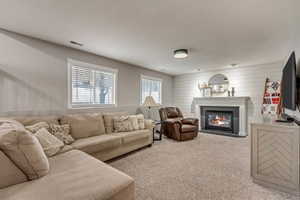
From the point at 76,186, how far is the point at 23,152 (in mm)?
573

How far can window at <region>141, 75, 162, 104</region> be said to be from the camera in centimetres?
507

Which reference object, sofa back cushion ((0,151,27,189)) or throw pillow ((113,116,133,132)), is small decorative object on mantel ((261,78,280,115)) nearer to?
throw pillow ((113,116,133,132))

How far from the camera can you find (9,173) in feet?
3.79

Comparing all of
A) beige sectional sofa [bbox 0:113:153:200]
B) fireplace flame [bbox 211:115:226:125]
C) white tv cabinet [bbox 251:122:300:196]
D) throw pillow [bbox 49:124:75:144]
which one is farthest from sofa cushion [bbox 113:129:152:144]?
fireplace flame [bbox 211:115:226:125]

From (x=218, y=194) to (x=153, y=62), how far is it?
11.9 feet

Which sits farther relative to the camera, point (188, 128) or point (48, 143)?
point (188, 128)

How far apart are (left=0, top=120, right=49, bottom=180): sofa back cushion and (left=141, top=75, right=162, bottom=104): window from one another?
149 inches

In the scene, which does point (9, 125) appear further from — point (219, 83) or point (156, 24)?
point (219, 83)

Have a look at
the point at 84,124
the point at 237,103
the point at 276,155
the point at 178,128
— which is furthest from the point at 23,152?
the point at 237,103

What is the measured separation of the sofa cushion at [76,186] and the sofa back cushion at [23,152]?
9cm

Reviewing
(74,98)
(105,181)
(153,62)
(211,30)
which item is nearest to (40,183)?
(105,181)

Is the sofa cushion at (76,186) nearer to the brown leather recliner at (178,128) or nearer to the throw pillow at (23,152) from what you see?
the throw pillow at (23,152)

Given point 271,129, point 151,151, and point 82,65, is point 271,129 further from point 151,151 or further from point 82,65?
point 82,65

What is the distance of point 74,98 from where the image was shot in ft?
10.8
